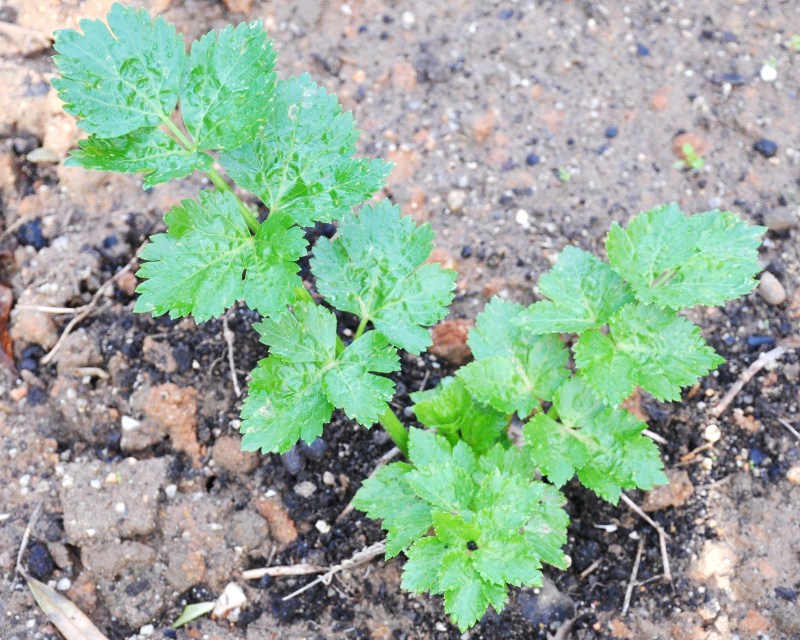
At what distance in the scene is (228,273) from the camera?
2164mm

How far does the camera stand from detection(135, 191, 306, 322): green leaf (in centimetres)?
212

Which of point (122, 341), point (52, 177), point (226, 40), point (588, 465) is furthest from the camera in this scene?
point (52, 177)

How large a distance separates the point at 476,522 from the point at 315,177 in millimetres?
1107

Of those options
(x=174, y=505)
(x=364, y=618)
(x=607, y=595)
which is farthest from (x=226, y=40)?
(x=607, y=595)

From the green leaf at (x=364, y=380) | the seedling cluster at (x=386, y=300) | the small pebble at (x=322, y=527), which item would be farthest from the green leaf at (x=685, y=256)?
the small pebble at (x=322, y=527)

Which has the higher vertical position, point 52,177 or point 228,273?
point 228,273

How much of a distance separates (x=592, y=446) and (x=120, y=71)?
5.96 ft

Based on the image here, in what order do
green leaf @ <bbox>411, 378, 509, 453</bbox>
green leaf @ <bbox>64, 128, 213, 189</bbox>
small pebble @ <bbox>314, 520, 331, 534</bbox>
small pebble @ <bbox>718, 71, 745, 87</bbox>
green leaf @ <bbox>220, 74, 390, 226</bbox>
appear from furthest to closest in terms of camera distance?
small pebble @ <bbox>718, 71, 745, 87</bbox> → small pebble @ <bbox>314, 520, 331, 534</bbox> → green leaf @ <bbox>411, 378, 509, 453</bbox> → green leaf @ <bbox>220, 74, 390, 226</bbox> → green leaf @ <bbox>64, 128, 213, 189</bbox>

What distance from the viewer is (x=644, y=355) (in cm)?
258

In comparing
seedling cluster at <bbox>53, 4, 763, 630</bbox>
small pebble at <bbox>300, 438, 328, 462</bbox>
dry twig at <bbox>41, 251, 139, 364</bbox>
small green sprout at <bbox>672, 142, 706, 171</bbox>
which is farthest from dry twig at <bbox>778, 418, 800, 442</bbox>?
dry twig at <bbox>41, 251, 139, 364</bbox>

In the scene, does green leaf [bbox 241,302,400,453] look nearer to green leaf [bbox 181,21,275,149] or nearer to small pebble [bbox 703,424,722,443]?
green leaf [bbox 181,21,275,149]

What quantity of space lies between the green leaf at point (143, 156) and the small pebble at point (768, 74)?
108 inches

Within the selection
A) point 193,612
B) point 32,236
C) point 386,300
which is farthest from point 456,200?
point 193,612

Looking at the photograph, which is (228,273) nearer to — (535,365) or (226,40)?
(226,40)
